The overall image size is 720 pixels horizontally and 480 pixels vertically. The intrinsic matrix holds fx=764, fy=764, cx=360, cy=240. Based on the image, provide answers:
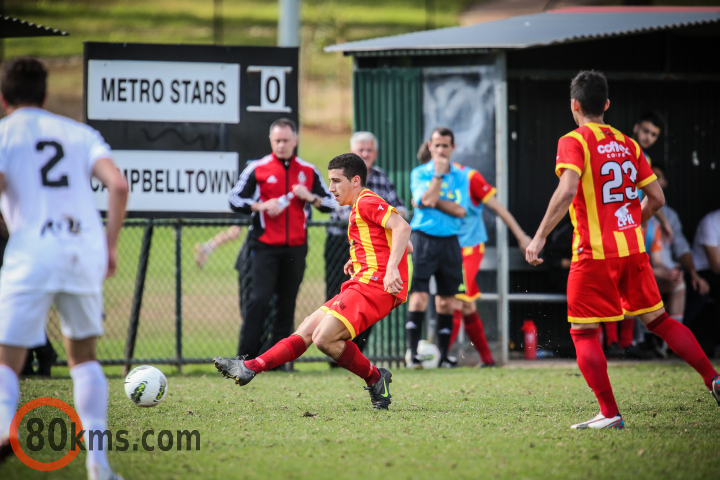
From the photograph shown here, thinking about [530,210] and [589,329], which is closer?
[589,329]

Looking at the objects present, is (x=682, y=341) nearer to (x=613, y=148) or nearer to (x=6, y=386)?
(x=613, y=148)

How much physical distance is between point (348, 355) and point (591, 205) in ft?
6.31

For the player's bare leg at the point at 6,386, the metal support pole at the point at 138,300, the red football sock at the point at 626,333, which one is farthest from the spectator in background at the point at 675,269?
the player's bare leg at the point at 6,386

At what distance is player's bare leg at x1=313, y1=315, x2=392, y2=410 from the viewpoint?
523 centimetres

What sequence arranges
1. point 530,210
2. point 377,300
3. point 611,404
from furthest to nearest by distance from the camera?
point 530,210 < point 377,300 < point 611,404

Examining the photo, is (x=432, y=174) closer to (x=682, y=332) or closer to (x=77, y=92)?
(x=682, y=332)

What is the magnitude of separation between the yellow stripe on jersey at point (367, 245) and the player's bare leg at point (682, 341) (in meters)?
1.83

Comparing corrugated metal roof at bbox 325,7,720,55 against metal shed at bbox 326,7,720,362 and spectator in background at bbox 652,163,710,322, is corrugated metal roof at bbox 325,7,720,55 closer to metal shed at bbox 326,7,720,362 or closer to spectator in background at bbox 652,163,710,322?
metal shed at bbox 326,7,720,362

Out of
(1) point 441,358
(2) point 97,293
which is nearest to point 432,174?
(1) point 441,358

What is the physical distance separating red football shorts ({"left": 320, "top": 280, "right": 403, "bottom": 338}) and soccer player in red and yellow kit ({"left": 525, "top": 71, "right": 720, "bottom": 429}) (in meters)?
1.10

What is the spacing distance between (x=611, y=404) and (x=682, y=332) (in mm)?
759

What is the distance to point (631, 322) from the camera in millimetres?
8977

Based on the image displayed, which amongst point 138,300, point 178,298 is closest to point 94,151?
point 178,298

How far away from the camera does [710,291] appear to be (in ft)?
31.4
